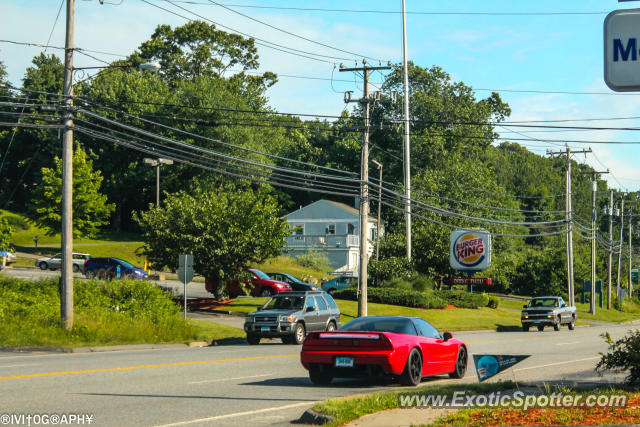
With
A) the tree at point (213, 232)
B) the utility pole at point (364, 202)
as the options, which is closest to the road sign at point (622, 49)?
the utility pole at point (364, 202)

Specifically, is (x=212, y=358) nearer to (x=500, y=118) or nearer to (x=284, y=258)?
(x=284, y=258)

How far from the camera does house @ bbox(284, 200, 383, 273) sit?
78625mm

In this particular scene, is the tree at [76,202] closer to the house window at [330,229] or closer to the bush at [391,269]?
the bush at [391,269]

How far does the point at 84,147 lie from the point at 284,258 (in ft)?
75.7

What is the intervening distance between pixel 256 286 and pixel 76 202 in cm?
2480

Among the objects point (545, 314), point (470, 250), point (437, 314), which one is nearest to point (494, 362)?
point (437, 314)

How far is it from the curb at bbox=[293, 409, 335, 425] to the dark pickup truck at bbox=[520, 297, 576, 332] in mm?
34896

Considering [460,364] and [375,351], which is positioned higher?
[375,351]

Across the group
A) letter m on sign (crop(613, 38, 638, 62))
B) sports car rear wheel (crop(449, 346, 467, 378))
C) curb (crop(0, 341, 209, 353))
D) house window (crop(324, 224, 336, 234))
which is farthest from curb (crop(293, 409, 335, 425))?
house window (crop(324, 224, 336, 234))

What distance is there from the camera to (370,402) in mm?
11062

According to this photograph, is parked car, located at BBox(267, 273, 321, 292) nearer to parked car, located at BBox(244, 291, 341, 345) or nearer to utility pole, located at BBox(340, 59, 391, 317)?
utility pole, located at BBox(340, 59, 391, 317)

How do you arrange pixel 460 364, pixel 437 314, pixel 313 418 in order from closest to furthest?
pixel 313 418
pixel 460 364
pixel 437 314

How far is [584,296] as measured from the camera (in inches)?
2975

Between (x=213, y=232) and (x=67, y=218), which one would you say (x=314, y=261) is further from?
(x=67, y=218)
